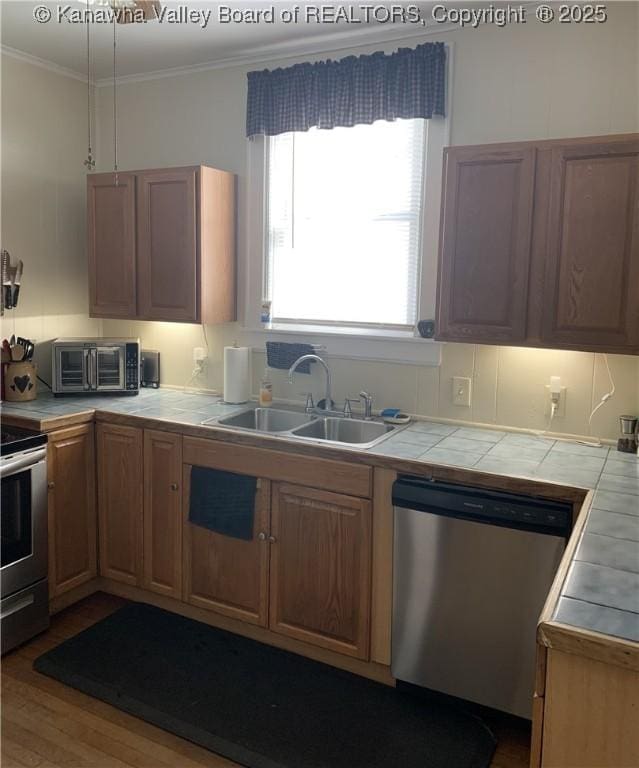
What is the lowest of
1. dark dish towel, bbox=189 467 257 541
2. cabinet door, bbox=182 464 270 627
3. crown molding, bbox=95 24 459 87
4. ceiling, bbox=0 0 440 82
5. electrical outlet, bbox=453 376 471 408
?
cabinet door, bbox=182 464 270 627

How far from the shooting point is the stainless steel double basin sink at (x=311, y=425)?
3.07m

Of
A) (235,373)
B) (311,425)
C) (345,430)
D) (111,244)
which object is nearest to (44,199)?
(111,244)

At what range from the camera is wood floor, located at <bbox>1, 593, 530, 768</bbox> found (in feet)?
7.44

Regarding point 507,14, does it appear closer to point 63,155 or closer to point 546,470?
point 546,470

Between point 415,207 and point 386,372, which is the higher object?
point 415,207

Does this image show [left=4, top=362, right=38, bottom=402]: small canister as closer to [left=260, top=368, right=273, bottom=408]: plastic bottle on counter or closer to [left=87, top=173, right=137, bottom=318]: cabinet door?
[left=87, top=173, right=137, bottom=318]: cabinet door

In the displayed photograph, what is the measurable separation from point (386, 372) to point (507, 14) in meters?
1.59

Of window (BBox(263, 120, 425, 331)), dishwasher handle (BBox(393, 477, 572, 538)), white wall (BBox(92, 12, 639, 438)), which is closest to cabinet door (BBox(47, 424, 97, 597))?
white wall (BBox(92, 12, 639, 438))

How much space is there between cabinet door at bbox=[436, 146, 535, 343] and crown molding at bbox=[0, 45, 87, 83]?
2.28m

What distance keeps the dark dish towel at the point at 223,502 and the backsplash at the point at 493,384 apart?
711 mm

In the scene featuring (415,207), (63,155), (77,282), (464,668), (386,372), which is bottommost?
(464,668)

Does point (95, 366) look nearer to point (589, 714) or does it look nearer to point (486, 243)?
point (486, 243)

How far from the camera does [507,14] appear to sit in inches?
110

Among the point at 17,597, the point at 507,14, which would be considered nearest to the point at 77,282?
the point at 17,597
